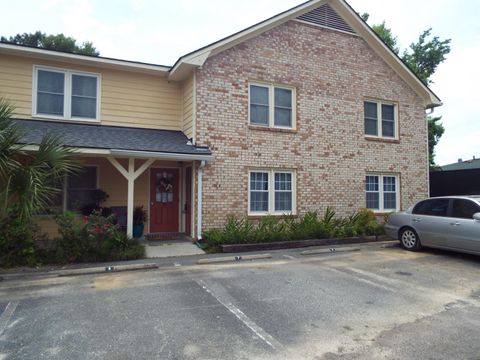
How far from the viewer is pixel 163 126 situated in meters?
12.3

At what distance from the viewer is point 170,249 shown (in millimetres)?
10008

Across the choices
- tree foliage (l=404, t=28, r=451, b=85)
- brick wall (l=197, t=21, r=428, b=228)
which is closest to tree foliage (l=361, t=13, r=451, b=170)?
tree foliage (l=404, t=28, r=451, b=85)

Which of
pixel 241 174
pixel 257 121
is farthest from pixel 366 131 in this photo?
pixel 241 174

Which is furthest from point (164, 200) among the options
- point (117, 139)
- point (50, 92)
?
point (50, 92)

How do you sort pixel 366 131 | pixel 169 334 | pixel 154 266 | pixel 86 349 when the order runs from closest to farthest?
pixel 86 349 < pixel 169 334 < pixel 154 266 < pixel 366 131

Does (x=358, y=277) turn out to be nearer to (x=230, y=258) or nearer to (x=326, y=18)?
(x=230, y=258)

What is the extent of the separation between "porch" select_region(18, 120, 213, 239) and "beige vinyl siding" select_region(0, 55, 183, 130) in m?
0.46

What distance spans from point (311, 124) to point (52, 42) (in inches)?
1000

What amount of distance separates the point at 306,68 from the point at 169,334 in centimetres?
1082

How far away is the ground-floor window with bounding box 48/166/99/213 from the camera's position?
1098 centimetres

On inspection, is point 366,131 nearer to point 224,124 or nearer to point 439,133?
Answer: point 224,124

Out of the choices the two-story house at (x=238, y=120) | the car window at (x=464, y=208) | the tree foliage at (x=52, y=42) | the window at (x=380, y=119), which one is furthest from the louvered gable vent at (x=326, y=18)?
the tree foliage at (x=52, y=42)

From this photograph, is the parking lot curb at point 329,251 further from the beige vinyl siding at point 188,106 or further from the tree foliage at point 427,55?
the tree foliage at point 427,55

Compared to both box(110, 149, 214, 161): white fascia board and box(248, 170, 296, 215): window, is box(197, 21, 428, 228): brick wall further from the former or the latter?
box(110, 149, 214, 161): white fascia board
